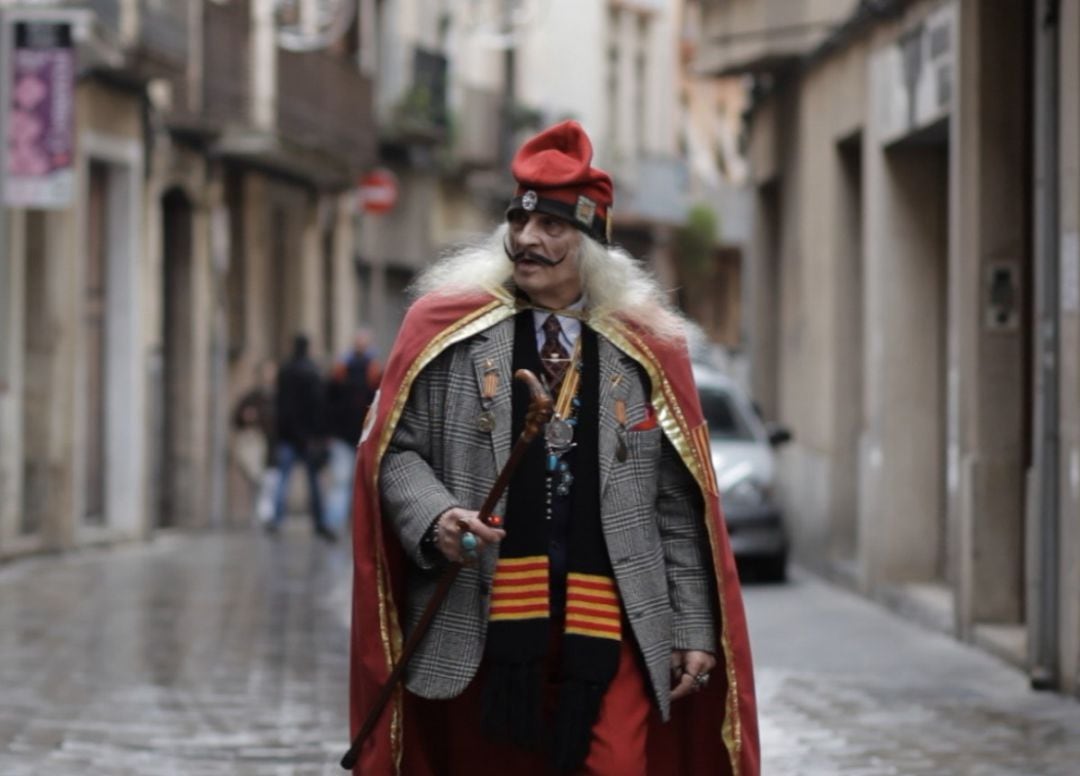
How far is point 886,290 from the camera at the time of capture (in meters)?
18.5

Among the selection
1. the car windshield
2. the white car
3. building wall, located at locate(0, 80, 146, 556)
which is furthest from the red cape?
building wall, located at locate(0, 80, 146, 556)

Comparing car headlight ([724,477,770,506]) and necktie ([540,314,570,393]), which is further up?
necktie ([540,314,570,393])

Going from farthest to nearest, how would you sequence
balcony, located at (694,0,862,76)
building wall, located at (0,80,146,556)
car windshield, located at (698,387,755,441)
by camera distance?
building wall, located at (0,80,146,556), balcony, located at (694,0,862,76), car windshield, located at (698,387,755,441)

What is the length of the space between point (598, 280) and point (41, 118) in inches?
Result: 645

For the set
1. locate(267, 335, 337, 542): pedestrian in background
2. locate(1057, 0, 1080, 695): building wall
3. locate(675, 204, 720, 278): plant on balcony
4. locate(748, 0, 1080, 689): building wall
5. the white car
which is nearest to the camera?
locate(1057, 0, 1080, 695): building wall

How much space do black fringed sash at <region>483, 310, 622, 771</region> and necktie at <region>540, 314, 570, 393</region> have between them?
0.50ft

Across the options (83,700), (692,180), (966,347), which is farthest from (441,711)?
(692,180)

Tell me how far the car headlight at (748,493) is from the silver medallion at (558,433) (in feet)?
47.0

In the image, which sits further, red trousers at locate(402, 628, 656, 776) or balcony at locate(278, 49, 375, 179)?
balcony at locate(278, 49, 375, 179)

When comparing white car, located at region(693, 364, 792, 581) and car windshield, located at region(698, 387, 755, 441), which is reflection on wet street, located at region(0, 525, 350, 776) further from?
car windshield, located at region(698, 387, 755, 441)

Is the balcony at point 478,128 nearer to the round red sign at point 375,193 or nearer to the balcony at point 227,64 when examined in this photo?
the round red sign at point 375,193

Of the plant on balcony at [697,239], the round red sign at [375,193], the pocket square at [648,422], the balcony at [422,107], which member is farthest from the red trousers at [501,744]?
the plant on balcony at [697,239]

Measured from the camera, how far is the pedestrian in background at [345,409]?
87.9 ft

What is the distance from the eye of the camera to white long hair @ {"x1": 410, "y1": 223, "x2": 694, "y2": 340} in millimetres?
6082
